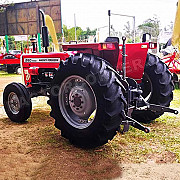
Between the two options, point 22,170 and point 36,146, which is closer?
point 22,170

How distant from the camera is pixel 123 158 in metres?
3.13

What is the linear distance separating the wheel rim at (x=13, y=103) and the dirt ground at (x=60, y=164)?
36.6 inches

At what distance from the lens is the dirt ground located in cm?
271

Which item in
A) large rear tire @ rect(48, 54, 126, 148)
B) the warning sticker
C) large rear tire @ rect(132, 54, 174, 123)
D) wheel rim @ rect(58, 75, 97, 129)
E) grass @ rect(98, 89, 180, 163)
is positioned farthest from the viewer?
the warning sticker

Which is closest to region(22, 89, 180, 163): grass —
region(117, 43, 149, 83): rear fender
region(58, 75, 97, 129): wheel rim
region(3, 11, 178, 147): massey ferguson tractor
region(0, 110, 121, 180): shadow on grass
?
region(0, 110, 121, 180): shadow on grass

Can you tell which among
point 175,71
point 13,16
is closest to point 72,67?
point 175,71

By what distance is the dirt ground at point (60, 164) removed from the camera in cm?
271

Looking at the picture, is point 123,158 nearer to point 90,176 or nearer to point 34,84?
point 90,176

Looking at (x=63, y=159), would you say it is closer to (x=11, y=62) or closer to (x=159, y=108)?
(x=159, y=108)

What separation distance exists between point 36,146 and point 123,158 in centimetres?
129

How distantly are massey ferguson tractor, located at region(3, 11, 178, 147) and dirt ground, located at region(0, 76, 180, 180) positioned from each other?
234 mm

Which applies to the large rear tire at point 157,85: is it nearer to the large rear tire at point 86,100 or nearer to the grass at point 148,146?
the grass at point 148,146

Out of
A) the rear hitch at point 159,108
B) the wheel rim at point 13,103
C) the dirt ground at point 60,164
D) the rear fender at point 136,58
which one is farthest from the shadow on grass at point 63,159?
the rear fender at point 136,58

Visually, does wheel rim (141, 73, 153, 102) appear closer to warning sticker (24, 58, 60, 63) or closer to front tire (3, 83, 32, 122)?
warning sticker (24, 58, 60, 63)
